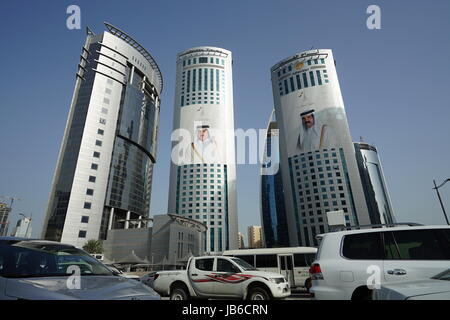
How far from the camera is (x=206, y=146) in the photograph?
116m

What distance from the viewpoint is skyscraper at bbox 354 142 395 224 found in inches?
Result: 5531

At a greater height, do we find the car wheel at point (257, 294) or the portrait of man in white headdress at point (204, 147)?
the portrait of man in white headdress at point (204, 147)

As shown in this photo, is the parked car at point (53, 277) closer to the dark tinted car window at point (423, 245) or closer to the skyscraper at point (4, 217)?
the dark tinted car window at point (423, 245)

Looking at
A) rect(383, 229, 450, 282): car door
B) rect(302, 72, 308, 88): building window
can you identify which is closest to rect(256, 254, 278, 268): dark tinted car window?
rect(383, 229, 450, 282): car door

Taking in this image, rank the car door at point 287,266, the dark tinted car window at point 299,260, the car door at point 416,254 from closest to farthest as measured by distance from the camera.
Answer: the car door at point 416,254 → the car door at point 287,266 → the dark tinted car window at point 299,260

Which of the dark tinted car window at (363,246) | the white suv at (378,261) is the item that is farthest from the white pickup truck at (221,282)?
the dark tinted car window at (363,246)

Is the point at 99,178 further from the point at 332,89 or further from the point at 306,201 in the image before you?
the point at 332,89

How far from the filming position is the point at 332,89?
105500 millimetres

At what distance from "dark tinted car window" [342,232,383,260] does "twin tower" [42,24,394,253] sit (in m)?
73.5

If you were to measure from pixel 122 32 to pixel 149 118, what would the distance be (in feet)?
110

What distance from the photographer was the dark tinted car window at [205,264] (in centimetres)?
886

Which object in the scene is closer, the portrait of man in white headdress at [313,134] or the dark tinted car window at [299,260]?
the dark tinted car window at [299,260]

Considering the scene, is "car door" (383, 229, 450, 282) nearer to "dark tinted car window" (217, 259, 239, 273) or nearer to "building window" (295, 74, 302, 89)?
"dark tinted car window" (217, 259, 239, 273)

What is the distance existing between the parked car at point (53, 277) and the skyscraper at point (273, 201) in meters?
129
